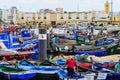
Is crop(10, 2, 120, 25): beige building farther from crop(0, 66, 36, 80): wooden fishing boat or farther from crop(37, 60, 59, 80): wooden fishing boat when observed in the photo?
crop(0, 66, 36, 80): wooden fishing boat

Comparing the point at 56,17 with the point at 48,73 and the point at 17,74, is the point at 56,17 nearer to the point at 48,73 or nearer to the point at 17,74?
the point at 48,73

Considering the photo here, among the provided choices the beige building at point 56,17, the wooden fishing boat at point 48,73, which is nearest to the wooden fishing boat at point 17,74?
the wooden fishing boat at point 48,73

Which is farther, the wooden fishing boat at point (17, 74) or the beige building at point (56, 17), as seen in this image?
the beige building at point (56, 17)

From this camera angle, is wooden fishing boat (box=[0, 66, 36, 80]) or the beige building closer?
wooden fishing boat (box=[0, 66, 36, 80])

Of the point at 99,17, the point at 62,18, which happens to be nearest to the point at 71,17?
the point at 62,18

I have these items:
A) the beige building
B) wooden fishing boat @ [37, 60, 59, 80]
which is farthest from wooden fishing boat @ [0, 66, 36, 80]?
the beige building

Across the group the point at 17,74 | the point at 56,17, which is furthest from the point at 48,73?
the point at 56,17

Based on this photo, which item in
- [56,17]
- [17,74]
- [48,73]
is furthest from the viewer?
[56,17]

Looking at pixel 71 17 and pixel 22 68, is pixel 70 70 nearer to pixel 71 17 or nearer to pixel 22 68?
pixel 22 68

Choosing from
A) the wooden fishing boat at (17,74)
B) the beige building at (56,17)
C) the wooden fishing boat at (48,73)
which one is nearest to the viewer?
the wooden fishing boat at (17,74)

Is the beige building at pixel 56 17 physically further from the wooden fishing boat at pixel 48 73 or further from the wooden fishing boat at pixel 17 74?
the wooden fishing boat at pixel 17 74

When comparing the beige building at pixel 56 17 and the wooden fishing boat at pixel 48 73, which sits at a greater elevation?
the beige building at pixel 56 17

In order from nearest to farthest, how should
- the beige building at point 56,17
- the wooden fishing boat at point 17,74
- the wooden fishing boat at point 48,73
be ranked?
the wooden fishing boat at point 17,74, the wooden fishing boat at point 48,73, the beige building at point 56,17

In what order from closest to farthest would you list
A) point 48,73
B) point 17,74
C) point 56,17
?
point 17,74, point 48,73, point 56,17
